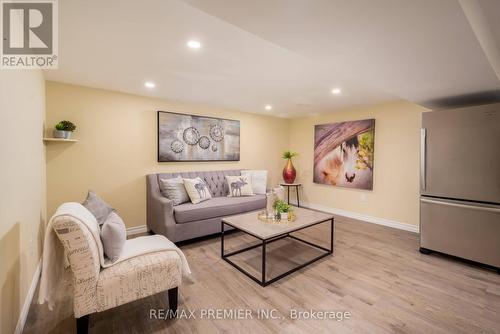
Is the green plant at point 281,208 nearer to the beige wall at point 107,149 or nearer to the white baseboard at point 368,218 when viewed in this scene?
the beige wall at point 107,149

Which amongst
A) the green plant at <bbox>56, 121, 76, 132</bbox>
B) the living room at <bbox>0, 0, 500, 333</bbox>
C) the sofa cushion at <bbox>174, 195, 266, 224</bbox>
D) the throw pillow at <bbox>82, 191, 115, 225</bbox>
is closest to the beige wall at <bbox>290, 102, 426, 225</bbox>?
the living room at <bbox>0, 0, 500, 333</bbox>

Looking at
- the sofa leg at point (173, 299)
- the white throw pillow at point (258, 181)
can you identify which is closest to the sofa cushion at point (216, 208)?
the white throw pillow at point (258, 181)

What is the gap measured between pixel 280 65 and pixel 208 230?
7.82ft

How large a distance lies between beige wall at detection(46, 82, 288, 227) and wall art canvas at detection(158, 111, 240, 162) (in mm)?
132

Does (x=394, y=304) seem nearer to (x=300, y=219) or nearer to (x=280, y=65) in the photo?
(x=300, y=219)

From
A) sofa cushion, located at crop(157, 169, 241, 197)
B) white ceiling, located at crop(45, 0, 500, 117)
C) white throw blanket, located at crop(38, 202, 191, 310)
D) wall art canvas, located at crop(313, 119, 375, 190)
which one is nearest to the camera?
white ceiling, located at crop(45, 0, 500, 117)

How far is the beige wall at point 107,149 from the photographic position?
2.96 metres

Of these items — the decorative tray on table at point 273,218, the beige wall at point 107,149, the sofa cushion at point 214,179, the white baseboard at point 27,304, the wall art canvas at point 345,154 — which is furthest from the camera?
the wall art canvas at point 345,154

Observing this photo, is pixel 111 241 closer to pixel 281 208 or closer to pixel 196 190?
pixel 281 208

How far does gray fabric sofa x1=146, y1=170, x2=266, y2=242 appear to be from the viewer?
3.02m

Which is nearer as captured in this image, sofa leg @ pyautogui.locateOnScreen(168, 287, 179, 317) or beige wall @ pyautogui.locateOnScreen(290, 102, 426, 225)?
sofa leg @ pyautogui.locateOnScreen(168, 287, 179, 317)

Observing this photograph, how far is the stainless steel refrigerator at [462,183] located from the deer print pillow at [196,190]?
301 cm

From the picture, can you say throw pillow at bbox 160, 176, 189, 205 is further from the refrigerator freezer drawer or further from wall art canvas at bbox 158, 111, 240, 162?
the refrigerator freezer drawer

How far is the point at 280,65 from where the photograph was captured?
7.85 feet
